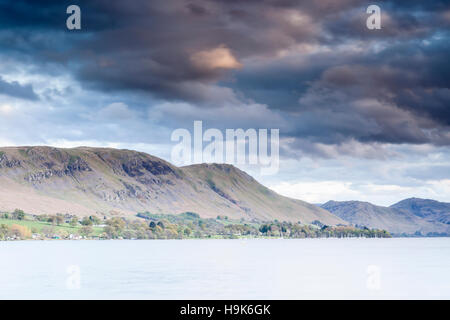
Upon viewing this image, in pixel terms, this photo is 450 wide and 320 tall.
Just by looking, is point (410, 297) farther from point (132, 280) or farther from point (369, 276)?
point (132, 280)

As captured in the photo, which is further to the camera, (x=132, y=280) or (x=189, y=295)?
(x=132, y=280)

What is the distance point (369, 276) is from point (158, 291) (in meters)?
44.7

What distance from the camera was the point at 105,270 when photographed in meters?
109

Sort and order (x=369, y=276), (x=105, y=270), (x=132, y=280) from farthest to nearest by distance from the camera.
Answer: (x=105, y=270) < (x=369, y=276) < (x=132, y=280)

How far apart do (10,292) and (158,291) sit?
61.2ft
